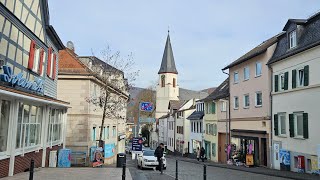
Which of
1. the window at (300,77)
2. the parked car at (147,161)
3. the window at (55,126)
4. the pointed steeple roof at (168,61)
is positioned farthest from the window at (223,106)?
the pointed steeple roof at (168,61)

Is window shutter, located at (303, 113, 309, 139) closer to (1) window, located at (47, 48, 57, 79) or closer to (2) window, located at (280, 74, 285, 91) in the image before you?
(2) window, located at (280, 74, 285, 91)

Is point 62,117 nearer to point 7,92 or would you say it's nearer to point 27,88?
point 27,88

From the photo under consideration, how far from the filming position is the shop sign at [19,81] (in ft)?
43.3

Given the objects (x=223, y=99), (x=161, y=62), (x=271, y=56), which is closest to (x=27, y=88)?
(x=271, y=56)

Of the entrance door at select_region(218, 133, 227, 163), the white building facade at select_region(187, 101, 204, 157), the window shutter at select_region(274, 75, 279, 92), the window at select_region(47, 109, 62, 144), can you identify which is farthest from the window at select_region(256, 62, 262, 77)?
the white building facade at select_region(187, 101, 204, 157)

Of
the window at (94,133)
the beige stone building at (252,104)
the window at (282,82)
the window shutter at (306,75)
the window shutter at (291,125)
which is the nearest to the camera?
the window shutter at (306,75)

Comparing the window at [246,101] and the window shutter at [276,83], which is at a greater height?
the window shutter at [276,83]

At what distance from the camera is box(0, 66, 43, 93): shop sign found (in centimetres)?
1319

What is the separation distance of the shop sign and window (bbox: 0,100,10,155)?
38.4 inches

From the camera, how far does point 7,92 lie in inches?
442

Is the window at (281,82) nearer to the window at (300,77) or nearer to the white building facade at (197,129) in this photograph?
the window at (300,77)

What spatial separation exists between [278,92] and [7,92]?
20067 mm

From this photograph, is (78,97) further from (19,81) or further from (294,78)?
(294,78)

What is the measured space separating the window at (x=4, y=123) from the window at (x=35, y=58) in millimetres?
4076
